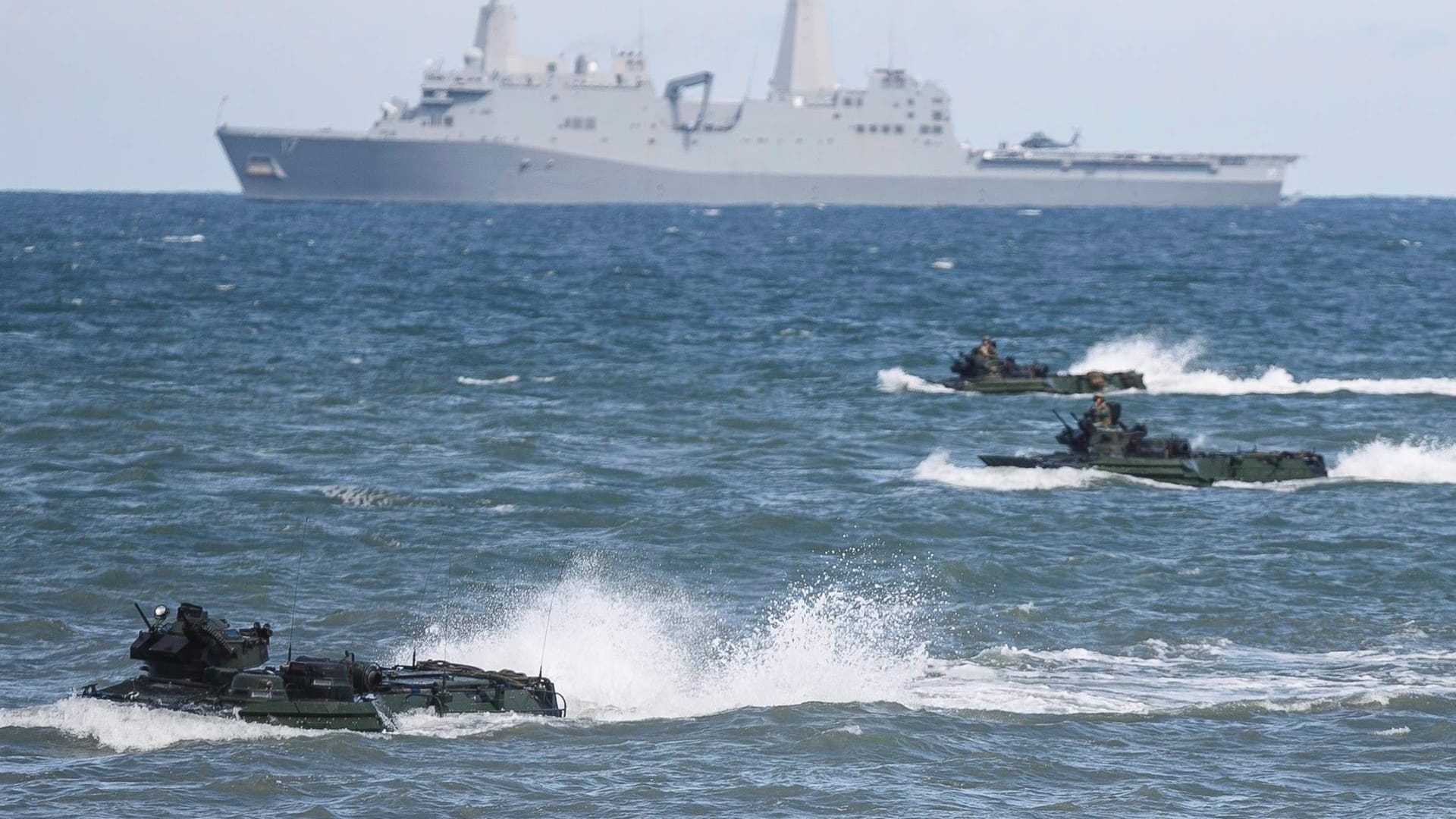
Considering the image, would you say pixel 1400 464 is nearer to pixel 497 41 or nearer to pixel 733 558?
pixel 733 558

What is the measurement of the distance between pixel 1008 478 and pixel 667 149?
115585 millimetres

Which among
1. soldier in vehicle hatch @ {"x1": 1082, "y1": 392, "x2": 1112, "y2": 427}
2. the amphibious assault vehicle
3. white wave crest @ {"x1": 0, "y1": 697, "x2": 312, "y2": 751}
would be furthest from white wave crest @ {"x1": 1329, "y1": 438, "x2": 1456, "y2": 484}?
white wave crest @ {"x1": 0, "y1": 697, "x2": 312, "y2": 751}

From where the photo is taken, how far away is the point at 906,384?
41.3 meters

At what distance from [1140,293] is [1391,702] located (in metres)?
52.6

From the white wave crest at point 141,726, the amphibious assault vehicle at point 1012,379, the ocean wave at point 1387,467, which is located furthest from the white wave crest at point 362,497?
the amphibious assault vehicle at point 1012,379

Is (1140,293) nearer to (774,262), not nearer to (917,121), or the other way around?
(774,262)

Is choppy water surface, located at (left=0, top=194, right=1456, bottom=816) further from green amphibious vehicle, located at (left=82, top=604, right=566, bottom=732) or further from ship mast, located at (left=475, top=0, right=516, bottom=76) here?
ship mast, located at (left=475, top=0, right=516, bottom=76)

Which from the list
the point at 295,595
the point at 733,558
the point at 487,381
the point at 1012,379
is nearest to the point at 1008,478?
the point at 733,558

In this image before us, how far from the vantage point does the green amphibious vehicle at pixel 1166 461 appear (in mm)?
29234

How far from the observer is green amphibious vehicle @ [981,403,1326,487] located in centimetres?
2923

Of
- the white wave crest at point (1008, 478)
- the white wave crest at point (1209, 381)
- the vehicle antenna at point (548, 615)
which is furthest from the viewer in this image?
the white wave crest at point (1209, 381)

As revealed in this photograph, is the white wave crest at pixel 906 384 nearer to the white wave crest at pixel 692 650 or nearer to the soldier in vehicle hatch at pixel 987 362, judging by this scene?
the soldier in vehicle hatch at pixel 987 362

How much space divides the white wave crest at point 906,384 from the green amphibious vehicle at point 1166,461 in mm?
10192

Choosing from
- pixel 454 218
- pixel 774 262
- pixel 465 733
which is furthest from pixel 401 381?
pixel 454 218
